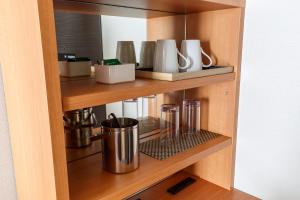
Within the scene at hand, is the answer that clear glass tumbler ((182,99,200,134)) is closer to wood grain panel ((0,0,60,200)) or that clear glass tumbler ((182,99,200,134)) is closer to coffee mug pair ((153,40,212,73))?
coffee mug pair ((153,40,212,73))

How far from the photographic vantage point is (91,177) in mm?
781

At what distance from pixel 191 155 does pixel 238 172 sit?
0.38 metres

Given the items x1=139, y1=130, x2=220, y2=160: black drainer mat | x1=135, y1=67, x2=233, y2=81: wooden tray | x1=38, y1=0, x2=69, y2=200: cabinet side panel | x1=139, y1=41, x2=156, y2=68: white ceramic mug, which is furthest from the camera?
x1=139, y1=41, x2=156, y2=68: white ceramic mug

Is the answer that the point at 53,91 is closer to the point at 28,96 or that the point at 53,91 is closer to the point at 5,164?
the point at 28,96

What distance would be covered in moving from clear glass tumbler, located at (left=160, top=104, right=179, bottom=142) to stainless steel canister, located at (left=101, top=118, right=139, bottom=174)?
339mm

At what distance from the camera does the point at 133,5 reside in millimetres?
915

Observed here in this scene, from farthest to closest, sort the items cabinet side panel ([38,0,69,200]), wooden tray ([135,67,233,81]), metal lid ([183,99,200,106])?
metal lid ([183,99,200,106]) < wooden tray ([135,67,233,81]) < cabinet side panel ([38,0,69,200])

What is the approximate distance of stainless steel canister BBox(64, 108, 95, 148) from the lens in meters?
0.94

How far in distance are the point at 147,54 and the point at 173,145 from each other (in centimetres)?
38

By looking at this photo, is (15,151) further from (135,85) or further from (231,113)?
(231,113)

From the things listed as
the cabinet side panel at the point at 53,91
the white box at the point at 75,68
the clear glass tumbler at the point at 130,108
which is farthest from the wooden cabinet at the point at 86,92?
the clear glass tumbler at the point at 130,108

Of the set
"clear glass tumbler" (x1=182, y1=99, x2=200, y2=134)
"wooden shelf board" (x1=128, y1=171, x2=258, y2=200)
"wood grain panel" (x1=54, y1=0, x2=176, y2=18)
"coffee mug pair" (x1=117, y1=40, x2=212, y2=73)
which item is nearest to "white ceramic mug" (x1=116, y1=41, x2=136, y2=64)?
"coffee mug pair" (x1=117, y1=40, x2=212, y2=73)

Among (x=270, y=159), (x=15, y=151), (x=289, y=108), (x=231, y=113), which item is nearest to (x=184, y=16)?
(x=231, y=113)

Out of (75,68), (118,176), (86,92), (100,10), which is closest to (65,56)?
(75,68)
